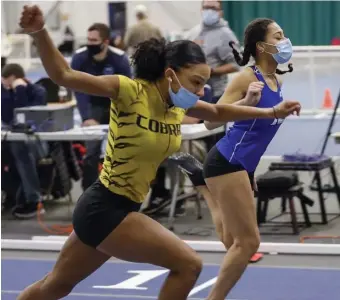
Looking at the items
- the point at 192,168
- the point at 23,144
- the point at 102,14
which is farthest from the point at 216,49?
the point at 102,14

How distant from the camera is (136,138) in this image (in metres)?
4.10

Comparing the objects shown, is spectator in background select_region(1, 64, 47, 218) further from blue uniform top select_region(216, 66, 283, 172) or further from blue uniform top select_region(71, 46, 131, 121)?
blue uniform top select_region(216, 66, 283, 172)

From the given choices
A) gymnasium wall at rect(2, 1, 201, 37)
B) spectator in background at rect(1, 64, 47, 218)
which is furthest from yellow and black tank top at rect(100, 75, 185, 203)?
gymnasium wall at rect(2, 1, 201, 37)

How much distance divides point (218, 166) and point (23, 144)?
4.08 meters

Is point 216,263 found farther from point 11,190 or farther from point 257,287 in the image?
point 11,190

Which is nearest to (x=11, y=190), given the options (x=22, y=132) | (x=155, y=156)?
(x=22, y=132)

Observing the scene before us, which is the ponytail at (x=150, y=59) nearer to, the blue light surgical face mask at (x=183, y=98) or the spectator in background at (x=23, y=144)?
the blue light surgical face mask at (x=183, y=98)

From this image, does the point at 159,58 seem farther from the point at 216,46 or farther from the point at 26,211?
the point at 26,211

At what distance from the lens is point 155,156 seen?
4164 mm

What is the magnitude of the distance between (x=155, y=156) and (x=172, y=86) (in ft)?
1.04

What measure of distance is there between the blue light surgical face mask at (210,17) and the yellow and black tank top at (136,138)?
16.9 ft

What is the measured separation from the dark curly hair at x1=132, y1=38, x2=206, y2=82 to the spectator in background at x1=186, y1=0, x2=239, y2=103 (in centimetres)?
467

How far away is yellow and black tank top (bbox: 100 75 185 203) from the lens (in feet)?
13.4

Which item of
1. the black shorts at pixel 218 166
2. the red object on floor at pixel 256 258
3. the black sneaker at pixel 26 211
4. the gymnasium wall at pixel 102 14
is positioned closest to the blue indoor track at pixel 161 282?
the red object on floor at pixel 256 258
